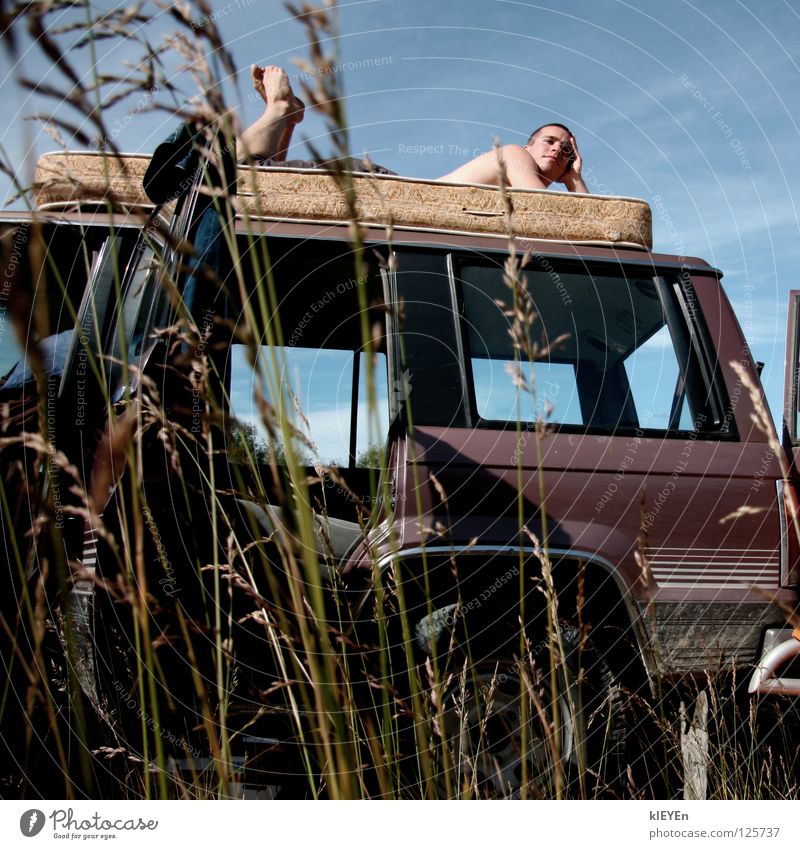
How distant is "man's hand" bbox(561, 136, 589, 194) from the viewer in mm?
2131

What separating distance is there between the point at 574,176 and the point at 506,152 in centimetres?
24

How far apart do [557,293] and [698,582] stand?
3.38ft

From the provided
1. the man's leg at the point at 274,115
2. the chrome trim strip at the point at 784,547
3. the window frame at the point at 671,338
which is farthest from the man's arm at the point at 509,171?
the chrome trim strip at the point at 784,547

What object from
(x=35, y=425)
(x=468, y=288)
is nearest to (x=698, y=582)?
(x=468, y=288)

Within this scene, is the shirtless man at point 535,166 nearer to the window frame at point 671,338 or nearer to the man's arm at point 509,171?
the man's arm at point 509,171

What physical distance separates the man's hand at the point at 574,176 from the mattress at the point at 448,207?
59 millimetres

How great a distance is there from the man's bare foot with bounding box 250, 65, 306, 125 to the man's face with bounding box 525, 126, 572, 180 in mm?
713

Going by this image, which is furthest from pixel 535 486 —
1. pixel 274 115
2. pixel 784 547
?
pixel 274 115

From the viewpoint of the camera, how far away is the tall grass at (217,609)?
818 millimetres

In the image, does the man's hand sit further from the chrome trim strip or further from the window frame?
the chrome trim strip

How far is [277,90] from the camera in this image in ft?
6.16

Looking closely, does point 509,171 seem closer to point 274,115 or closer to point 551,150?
point 551,150

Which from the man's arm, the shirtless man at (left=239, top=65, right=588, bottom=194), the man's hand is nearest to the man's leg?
Answer: the shirtless man at (left=239, top=65, right=588, bottom=194)
